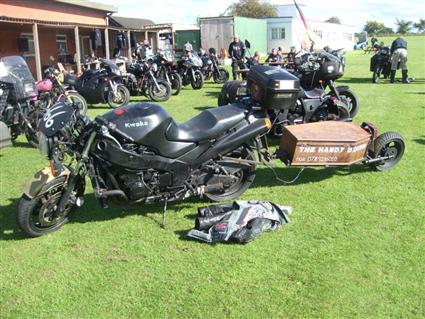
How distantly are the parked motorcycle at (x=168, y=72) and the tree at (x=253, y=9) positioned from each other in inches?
2298

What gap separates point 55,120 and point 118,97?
7.67 metres

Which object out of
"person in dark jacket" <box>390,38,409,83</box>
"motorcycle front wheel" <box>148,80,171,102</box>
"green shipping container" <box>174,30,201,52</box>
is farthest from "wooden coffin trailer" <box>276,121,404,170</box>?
"green shipping container" <box>174,30,201,52</box>

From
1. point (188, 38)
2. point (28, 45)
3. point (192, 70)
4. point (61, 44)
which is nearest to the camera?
point (192, 70)

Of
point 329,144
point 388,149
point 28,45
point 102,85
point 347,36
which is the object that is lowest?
point 388,149

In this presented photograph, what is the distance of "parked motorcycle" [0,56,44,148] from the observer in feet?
22.5

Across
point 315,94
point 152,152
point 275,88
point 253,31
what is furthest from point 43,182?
point 253,31

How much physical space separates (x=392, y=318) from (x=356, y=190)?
2356 millimetres

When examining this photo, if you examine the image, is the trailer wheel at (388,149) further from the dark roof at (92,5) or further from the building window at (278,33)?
the building window at (278,33)

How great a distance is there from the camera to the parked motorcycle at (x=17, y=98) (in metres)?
6.87

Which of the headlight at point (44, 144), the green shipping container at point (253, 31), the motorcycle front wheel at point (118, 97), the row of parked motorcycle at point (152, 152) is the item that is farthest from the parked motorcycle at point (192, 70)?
the green shipping container at point (253, 31)

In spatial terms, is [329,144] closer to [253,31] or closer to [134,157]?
[134,157]

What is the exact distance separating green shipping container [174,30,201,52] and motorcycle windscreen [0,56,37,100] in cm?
2364

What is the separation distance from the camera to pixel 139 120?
13.0 ft

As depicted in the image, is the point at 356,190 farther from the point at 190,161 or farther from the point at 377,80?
the point at 377,80
